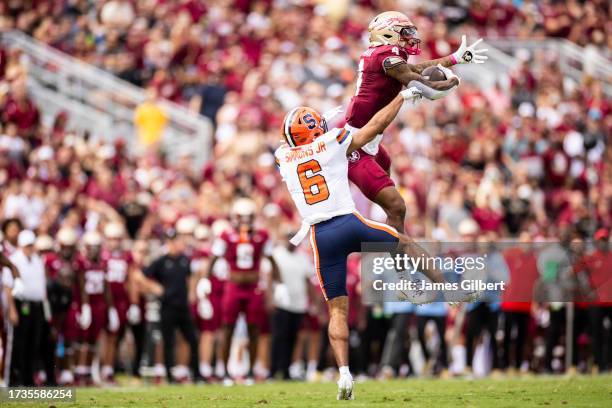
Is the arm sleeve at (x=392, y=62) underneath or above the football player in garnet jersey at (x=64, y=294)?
above

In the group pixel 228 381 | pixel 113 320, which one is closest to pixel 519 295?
pixel 228 381

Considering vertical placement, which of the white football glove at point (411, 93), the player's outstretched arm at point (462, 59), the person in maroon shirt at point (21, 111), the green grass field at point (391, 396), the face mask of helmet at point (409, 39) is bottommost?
the green grass field at point (391, 396)

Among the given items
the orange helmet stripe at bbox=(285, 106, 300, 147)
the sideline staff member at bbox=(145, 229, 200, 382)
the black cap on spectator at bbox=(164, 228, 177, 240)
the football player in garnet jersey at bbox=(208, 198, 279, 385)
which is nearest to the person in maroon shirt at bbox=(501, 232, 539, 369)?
the football player in garnet jersey at bbox=(208, 198, 279, 385)

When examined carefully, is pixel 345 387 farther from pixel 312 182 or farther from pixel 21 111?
pixel 21 111

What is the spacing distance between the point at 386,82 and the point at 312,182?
118cm

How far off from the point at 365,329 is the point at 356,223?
7.67 meters

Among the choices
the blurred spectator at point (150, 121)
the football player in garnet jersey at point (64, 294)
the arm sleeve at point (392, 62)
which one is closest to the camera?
the arm sleeve at point (392, 62)

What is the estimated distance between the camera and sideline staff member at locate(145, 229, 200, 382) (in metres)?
17.3

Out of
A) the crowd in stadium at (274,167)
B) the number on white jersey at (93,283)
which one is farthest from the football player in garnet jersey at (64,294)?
the number on white jersey at (93,283)

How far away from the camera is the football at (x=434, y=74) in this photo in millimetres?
11188

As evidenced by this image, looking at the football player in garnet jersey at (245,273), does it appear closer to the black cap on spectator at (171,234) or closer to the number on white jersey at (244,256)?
the number on white jersey at (244,256)

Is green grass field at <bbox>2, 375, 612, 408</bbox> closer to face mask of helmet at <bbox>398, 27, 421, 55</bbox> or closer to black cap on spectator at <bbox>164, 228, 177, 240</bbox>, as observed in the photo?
face mask of helmet at <bbox>398, 27, 421, 55</bbox>

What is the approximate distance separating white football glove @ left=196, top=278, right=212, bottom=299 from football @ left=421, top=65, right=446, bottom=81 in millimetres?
7244

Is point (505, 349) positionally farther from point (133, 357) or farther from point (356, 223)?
point (356, 223)
